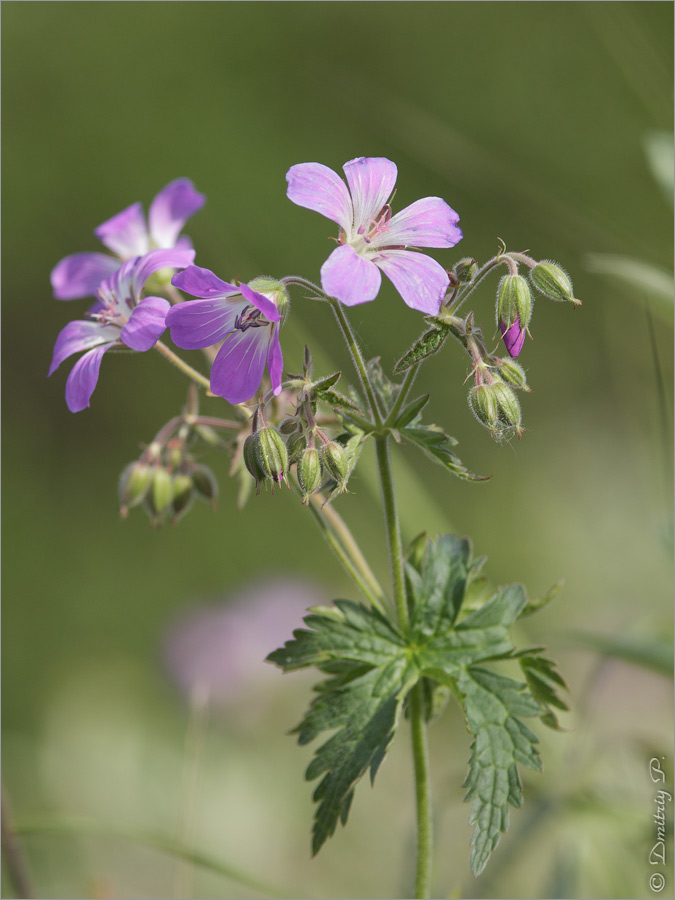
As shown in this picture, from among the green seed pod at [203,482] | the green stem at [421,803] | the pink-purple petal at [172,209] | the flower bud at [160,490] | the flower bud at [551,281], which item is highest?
the pink-purple petal at [172,209]

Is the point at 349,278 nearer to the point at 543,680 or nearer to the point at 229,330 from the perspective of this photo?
the point at 229,330

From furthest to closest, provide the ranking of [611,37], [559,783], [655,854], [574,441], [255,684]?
1. [574,441]
2. [255,684]
3. [611,37]
4. [559,783]
5. [655,854]

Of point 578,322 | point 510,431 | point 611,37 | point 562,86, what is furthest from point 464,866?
point 562,86

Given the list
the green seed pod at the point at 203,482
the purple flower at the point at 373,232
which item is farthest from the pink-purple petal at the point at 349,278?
the green seed pod at the point at 203,482

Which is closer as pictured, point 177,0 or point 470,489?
point 470,489

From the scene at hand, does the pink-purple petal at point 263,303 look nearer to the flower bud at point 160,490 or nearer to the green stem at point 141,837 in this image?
the flower bud at point 160,490

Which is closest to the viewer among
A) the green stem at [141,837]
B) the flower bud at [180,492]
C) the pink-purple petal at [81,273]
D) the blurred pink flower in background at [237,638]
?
the green stem at [141,837]

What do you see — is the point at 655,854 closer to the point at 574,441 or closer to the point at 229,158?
the point at 574,441
